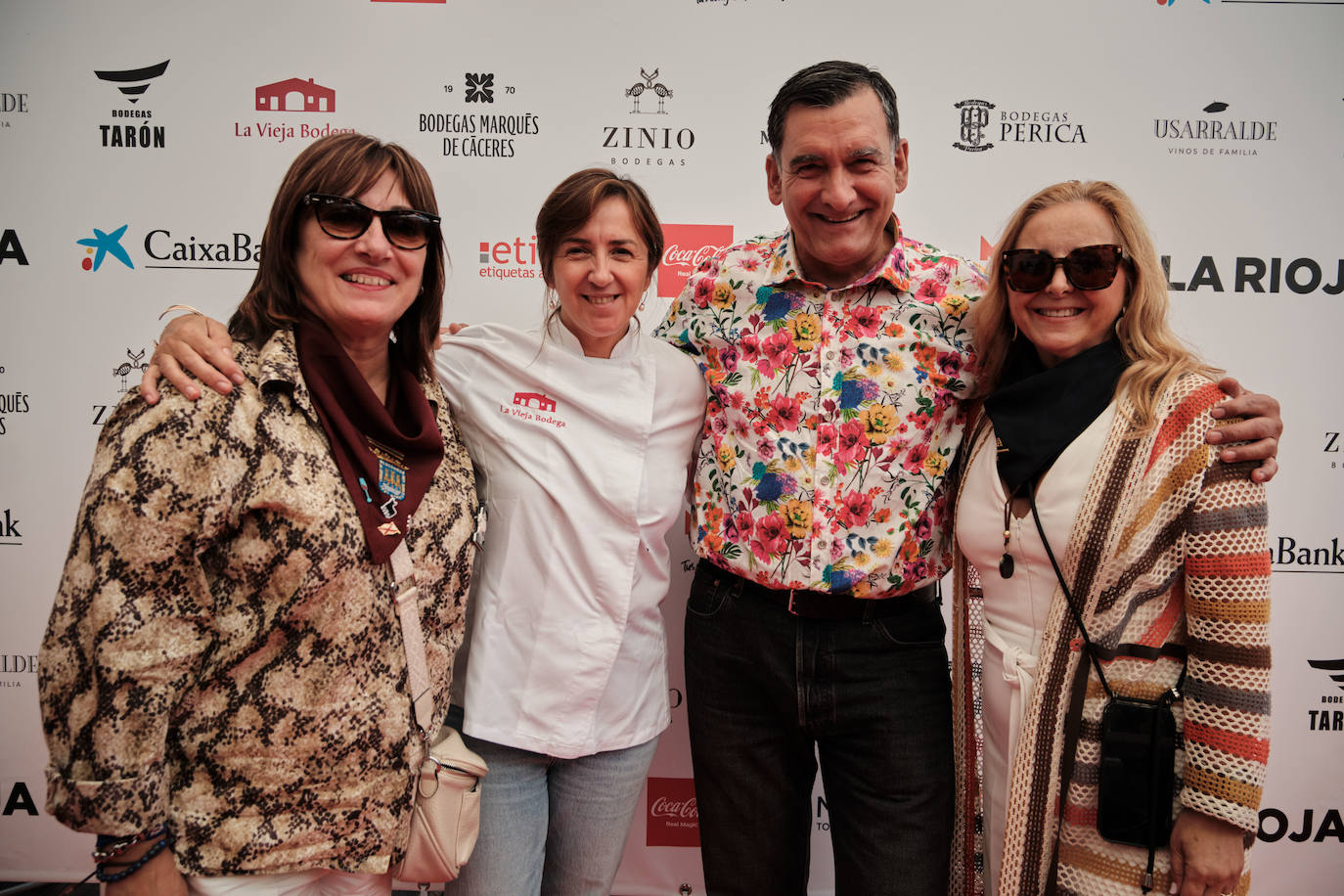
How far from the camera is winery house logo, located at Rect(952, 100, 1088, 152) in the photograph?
2.37 m

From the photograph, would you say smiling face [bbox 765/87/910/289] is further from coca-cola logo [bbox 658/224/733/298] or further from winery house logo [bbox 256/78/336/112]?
winery house logo [bbox 256/78/336/112]

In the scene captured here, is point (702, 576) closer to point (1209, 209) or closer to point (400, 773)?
point (400, 773)

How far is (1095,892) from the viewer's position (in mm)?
1371

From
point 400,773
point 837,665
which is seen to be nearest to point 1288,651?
point 837,665

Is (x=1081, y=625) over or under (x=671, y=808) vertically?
over

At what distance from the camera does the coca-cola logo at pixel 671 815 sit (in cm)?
263

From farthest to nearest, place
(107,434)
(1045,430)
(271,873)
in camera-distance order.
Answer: (1045,430) → (271,873) → (107,434)

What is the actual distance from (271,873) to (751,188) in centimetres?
213

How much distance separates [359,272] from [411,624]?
0.61 metres

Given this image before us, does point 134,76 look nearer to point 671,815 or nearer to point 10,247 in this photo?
point 10,247

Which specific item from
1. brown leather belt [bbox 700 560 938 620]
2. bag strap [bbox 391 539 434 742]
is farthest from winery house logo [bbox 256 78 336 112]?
brown leather belt [bbox 700 560 938 620]

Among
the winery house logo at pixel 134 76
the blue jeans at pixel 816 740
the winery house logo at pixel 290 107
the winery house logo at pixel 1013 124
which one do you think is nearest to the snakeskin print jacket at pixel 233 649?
the blue jeans at pixel 816 740

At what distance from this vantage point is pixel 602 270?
62.2 inches

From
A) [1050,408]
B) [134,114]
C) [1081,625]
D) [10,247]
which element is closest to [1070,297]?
[1050,408]
